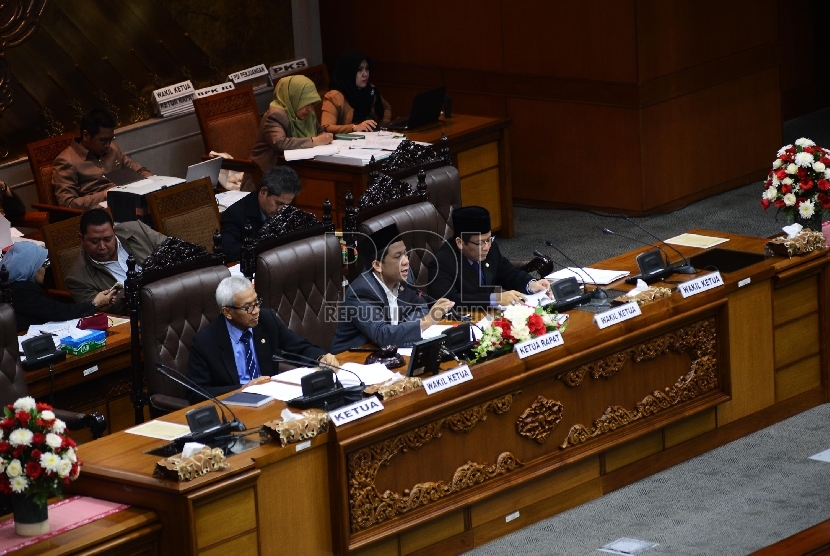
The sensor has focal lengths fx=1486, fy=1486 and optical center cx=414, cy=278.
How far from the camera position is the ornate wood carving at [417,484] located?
4762 mm

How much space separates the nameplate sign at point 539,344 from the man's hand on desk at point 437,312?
0.53m

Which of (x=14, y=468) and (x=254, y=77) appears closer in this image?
(x=14, y=468)

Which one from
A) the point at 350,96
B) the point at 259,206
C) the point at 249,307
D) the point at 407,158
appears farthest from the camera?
the point at 350,96

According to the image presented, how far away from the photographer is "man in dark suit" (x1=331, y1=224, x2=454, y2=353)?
5.58m

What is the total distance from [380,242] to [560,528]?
1325 millimetres

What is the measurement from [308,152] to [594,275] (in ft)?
8.89

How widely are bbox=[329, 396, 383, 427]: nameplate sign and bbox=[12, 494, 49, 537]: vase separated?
36.6 inches

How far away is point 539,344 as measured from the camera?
207 inches

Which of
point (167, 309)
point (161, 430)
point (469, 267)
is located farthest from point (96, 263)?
point (161, 430)

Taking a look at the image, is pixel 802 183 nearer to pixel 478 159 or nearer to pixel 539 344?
pixel 539 344

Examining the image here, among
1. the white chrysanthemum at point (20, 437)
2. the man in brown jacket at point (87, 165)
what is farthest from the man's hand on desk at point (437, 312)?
the man in brown jacket at point (87, 165)

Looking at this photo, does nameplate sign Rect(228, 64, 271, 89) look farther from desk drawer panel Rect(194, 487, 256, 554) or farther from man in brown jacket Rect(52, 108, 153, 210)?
desk drawer panel Rect(194, 487, 256, 554)

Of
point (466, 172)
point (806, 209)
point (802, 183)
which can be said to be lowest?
point (466, 172)

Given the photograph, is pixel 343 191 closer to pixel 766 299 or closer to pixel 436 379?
pixel 766 299
